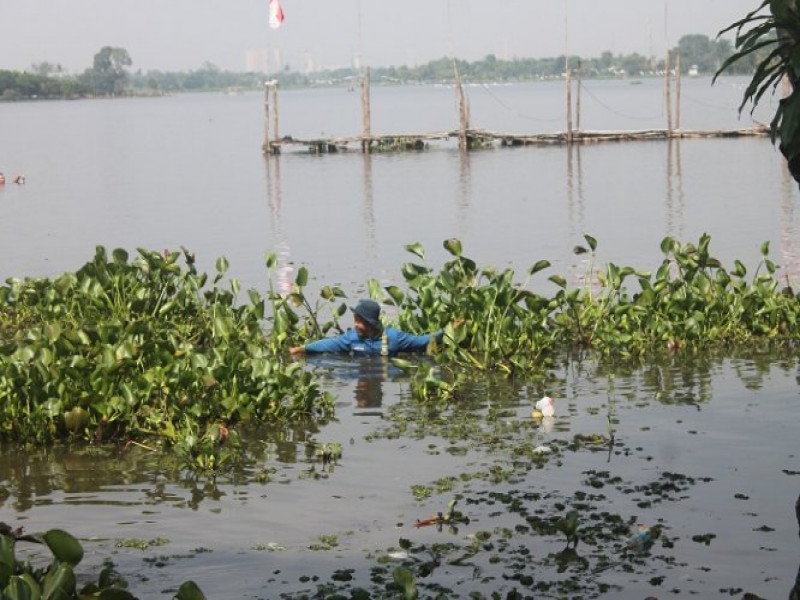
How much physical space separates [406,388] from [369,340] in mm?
994

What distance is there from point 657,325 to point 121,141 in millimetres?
55074

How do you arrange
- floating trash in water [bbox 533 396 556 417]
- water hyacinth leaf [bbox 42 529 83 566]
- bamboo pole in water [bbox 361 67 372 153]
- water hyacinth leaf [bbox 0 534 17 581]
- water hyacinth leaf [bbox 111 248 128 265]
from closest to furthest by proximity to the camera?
water hyacinth leaf [bbox 0 534 17 581]
water hyacinth leaf [bbox 42 529 83 566]
floating trash in water [bbox 533 396 556 417]
water hyacinth leaf [bbox 111 248 128 265]
bamboo pole in water [bbox 361 67 372 153]

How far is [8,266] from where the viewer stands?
20.3 meters

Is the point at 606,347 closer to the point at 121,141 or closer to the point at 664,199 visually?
the point at 664,199

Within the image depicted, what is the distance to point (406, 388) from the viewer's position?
419 inches

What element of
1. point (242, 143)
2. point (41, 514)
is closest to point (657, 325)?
point (41, 514)

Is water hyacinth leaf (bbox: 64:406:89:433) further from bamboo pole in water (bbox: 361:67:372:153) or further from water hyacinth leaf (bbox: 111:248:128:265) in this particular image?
bamboo pole in water (bbox: 361:67:372:153)

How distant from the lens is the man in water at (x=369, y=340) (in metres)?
11.3

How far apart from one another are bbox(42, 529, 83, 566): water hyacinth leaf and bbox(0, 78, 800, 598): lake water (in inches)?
68.0

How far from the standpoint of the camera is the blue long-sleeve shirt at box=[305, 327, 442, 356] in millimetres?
11336

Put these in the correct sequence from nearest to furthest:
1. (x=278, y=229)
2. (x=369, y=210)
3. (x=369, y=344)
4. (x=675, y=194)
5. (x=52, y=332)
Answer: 1. (x=52, y=332)
2. (x=369, y=344)
3. (x=278, y=229)
4. (x=369, y=210)
5. (x=675, y=194)

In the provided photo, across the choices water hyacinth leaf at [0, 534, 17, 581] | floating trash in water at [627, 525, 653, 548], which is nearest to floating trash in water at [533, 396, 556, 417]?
floating trash in water at [627, 525, 653, 548]

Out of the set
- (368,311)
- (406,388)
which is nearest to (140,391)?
(406,388)

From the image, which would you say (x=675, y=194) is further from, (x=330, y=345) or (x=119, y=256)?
(x=119, y=256)
